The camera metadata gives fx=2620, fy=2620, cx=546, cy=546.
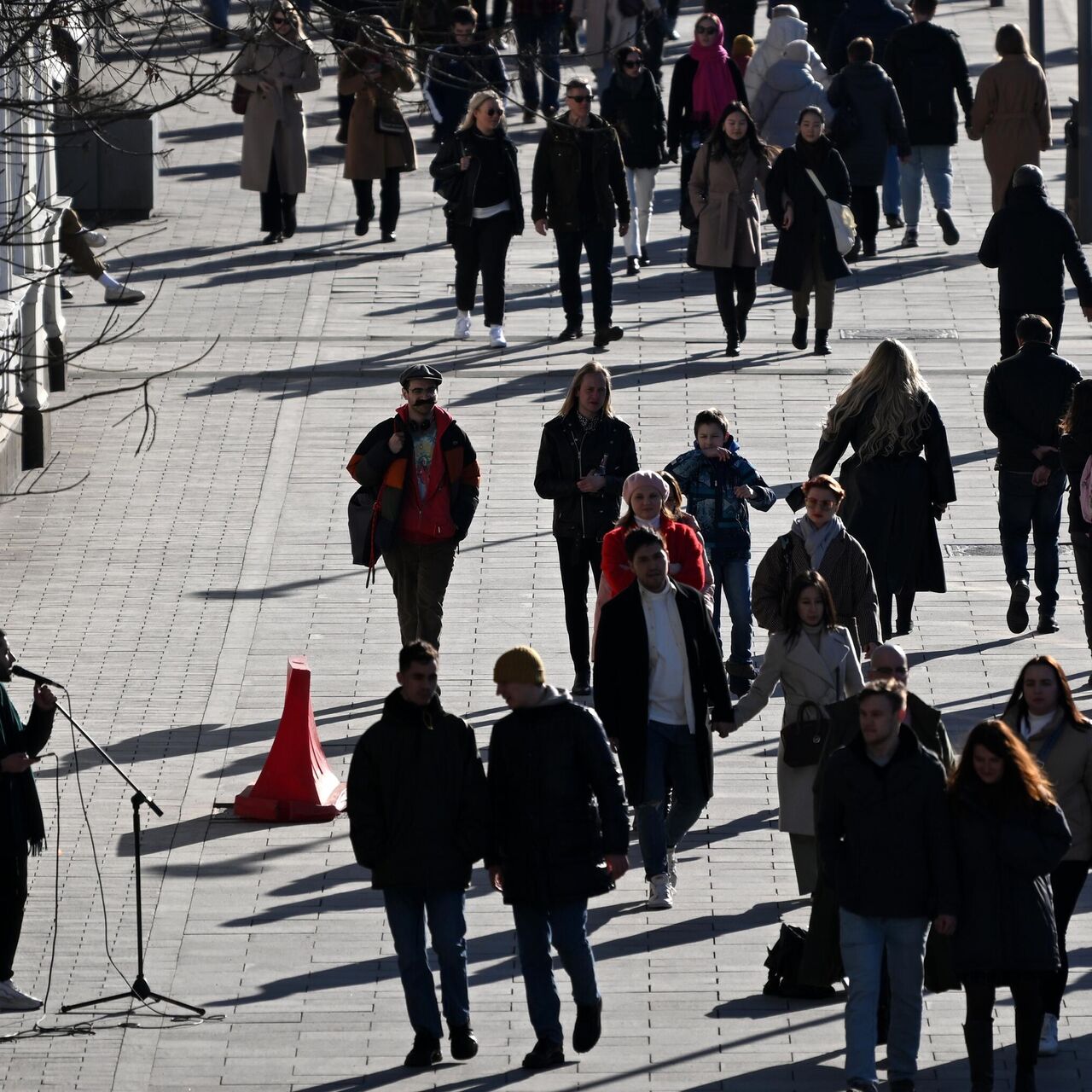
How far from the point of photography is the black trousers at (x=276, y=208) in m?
23.0

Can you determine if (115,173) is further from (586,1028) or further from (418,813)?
(586,1028)

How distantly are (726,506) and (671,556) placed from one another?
143cm

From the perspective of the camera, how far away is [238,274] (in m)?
22.0

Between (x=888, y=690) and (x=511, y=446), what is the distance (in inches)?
358

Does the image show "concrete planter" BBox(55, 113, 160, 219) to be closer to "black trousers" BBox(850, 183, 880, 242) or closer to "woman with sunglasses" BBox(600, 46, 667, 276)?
"woman with sunglasses" BBox(600, 46, 667, 276)

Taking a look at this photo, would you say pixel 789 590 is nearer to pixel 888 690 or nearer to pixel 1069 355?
pixel 888 690

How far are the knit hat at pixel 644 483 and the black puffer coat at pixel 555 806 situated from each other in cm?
263

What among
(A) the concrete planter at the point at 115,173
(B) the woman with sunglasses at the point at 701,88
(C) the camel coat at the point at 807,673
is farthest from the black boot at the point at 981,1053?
(A) the concrete planter at the point at 115,173

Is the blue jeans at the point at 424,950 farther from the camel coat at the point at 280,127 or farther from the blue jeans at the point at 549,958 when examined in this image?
the camel coat at the point at 280,127

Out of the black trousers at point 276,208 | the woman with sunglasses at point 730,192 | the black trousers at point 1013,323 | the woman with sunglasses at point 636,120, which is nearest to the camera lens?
the black trousers at point 1013,323

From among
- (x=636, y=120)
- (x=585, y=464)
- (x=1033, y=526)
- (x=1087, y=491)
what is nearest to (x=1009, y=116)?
(x=636, y=120)

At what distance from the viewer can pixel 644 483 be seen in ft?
36.6

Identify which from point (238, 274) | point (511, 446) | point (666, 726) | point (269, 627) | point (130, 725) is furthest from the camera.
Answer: point (238, 274)

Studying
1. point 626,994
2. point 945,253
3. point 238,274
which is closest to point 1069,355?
point 945,253
